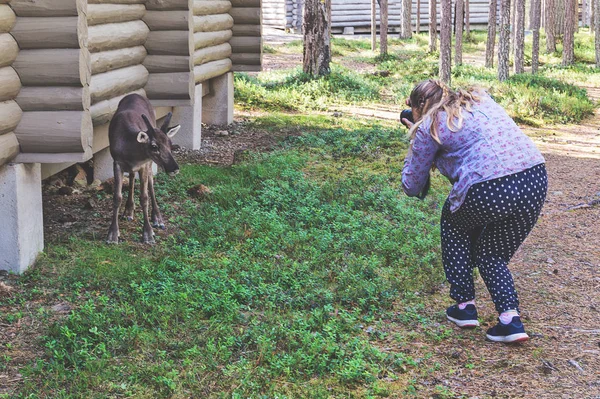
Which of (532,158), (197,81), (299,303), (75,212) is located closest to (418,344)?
(299,303)

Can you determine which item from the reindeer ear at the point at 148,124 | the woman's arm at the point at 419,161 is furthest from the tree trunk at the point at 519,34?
the woman's arm at the point at 419,161

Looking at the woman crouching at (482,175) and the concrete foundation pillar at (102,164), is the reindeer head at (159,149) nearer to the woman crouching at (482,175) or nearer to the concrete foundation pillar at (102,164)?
the concrete foundation pillar at (102,164)

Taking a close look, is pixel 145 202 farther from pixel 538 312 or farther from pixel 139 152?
pixel 538 312

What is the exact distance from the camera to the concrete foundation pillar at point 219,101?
44.9ft

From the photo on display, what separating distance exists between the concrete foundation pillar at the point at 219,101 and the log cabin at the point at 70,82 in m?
2.03

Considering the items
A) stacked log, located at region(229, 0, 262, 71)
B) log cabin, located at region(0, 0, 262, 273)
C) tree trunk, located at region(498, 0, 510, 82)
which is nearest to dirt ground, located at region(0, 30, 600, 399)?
log cabin, located at region(0, 0, 262, 273)

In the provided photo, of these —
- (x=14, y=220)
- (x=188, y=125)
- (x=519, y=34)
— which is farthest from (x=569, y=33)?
(x=14, y=220)

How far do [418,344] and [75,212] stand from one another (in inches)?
170

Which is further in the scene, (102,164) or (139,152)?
(102,164)

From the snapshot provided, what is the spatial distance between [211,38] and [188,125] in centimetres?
179

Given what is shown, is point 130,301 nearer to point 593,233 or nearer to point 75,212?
point 75,212

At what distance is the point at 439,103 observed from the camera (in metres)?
5.32

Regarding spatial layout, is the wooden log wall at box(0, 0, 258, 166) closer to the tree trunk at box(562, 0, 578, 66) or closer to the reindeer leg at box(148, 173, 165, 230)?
the reindeer leg at box(148, 173, 165, 230)

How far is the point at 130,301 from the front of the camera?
5844 mm
